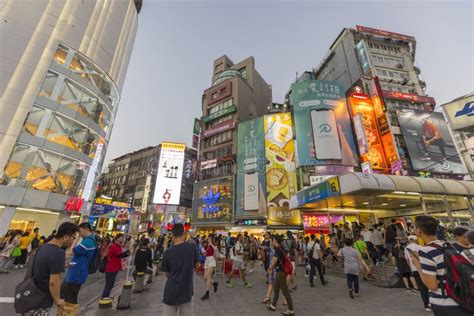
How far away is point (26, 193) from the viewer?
1808 centimetres

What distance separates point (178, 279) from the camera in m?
3.40

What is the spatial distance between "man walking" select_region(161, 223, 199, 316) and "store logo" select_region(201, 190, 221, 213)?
3348cm

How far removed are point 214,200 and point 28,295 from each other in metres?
34.9

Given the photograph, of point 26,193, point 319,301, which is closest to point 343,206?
point 319,301

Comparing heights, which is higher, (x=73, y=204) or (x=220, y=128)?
(x=220, y=128)

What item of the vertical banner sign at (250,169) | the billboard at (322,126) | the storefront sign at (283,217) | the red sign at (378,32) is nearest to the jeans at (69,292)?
the storefront sign at (283,217)

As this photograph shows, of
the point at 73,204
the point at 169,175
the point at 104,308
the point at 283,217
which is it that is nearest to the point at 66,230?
the point at 104,308

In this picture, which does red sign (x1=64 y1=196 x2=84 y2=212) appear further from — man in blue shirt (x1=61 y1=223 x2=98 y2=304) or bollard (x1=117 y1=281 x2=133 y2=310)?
man in blue shirt (x1=61 y1=223 x2=98 y2=304)

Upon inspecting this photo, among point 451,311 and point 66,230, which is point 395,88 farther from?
point 66,230

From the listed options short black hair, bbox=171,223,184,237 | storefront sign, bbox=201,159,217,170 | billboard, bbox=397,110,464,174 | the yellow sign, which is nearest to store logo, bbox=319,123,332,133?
billboard, bbox=397,110,464,174

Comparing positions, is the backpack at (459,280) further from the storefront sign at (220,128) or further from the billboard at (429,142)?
the storefront sign at (220,128)

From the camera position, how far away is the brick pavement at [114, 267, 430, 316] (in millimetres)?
5891

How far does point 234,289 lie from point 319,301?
134 inches

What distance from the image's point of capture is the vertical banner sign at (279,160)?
3123 centimetres
